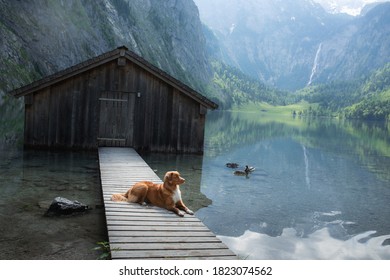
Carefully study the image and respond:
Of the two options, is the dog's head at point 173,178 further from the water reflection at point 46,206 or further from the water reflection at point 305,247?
the water reflection at point 305,247

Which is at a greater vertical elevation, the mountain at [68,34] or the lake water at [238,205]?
the mountain at [68,34]

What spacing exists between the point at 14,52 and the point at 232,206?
40653 mm

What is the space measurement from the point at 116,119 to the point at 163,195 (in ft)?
44.0

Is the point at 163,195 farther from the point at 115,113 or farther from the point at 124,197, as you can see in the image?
the point at 115,113

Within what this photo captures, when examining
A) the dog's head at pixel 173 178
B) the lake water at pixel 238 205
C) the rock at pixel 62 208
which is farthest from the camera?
the rock at pixel 62 208

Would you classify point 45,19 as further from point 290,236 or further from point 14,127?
point 290,236

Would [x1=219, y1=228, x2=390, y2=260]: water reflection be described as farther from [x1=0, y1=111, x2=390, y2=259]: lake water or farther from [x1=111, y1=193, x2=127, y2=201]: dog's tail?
[x1=111, y1=193, x2=127, y2=201]: dog's tail

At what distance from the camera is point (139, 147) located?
76.7 feet

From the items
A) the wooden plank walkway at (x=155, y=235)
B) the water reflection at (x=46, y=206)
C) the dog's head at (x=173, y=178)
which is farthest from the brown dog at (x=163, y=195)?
the water reflection at (x=46, y=206)

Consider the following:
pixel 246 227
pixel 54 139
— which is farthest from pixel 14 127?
pixel 246 227

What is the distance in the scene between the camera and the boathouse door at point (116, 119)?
2277 centimetres

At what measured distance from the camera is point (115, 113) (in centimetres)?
2284

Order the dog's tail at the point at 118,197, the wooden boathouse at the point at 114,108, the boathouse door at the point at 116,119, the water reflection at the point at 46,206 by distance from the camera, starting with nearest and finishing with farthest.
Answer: the water reflection at the point at 46,206 < the dog's tail at the point at 118,197 < the wooden boathouse at the point at 114,108 < the boathouse door at the point at 116,119

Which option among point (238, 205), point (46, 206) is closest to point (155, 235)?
point (46, 206)
